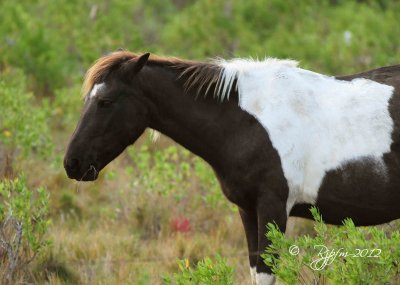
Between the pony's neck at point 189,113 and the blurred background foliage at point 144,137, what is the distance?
0.80 metres

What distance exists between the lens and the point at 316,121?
4445 millimetres

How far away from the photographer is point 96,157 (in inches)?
180

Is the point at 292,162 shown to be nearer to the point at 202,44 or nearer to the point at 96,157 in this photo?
the point at 96,157

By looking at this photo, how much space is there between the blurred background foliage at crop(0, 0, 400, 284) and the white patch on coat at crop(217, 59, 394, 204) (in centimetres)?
81

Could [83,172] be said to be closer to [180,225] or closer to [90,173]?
[90,173]

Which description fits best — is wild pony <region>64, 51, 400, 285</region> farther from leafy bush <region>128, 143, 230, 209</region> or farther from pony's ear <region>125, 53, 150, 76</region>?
leafy bush <region>128, 143, 230, 209</region>

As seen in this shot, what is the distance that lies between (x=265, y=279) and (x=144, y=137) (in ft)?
14.0

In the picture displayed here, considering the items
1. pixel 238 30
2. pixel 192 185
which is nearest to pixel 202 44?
pixel 238 30

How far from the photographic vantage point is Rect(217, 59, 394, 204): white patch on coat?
14.4ft

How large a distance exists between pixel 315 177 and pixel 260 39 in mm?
10991
